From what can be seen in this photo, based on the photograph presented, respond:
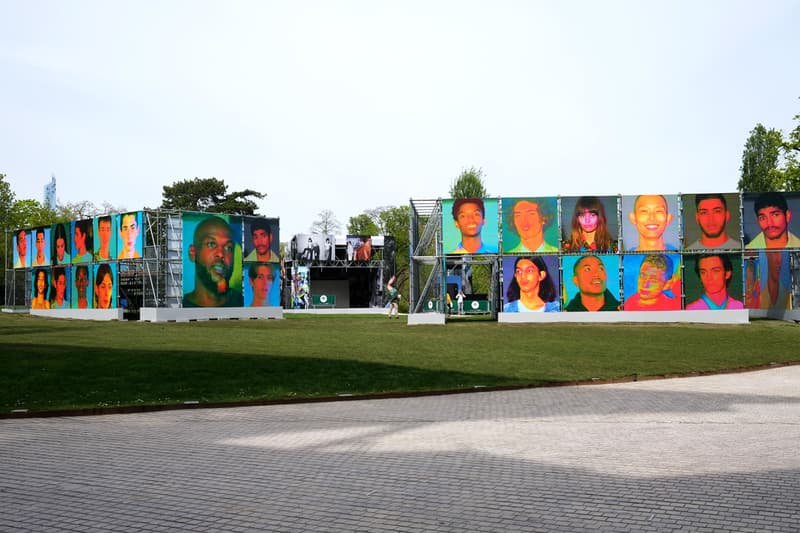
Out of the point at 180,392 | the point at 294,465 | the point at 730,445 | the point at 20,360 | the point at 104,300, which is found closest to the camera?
the point at 294,465

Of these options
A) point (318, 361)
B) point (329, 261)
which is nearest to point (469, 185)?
point (329, 261)

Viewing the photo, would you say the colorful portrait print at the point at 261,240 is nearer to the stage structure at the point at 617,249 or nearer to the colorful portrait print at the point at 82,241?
the colorful portrait print at the point at 82,241

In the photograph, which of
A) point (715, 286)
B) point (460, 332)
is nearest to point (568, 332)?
point (460, 332)

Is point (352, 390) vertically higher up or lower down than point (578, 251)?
lower down

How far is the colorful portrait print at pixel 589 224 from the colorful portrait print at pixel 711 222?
383 cm

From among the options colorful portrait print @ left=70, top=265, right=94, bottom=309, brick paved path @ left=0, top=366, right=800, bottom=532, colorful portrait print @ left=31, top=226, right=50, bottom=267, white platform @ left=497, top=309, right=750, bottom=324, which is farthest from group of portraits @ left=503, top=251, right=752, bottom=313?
colorful portrait print @ left=31, top=226, right=50, bottom=267

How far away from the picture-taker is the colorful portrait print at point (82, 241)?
50.6 m

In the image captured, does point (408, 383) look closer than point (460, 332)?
Yes

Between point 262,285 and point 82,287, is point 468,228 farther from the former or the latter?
point 82,287

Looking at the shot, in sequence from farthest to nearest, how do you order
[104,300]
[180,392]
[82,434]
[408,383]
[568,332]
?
1. [104,300]
2. [568,332]
3. [408,383]
4. [180,392]
5. [82,434]

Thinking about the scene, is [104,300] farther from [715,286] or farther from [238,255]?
[715,286]

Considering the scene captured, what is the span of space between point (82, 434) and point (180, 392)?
4083 millimetres

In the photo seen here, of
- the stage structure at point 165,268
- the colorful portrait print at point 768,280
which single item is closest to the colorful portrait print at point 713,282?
the colorful portrait print at point 768,280

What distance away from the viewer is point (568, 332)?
32.2 metres
